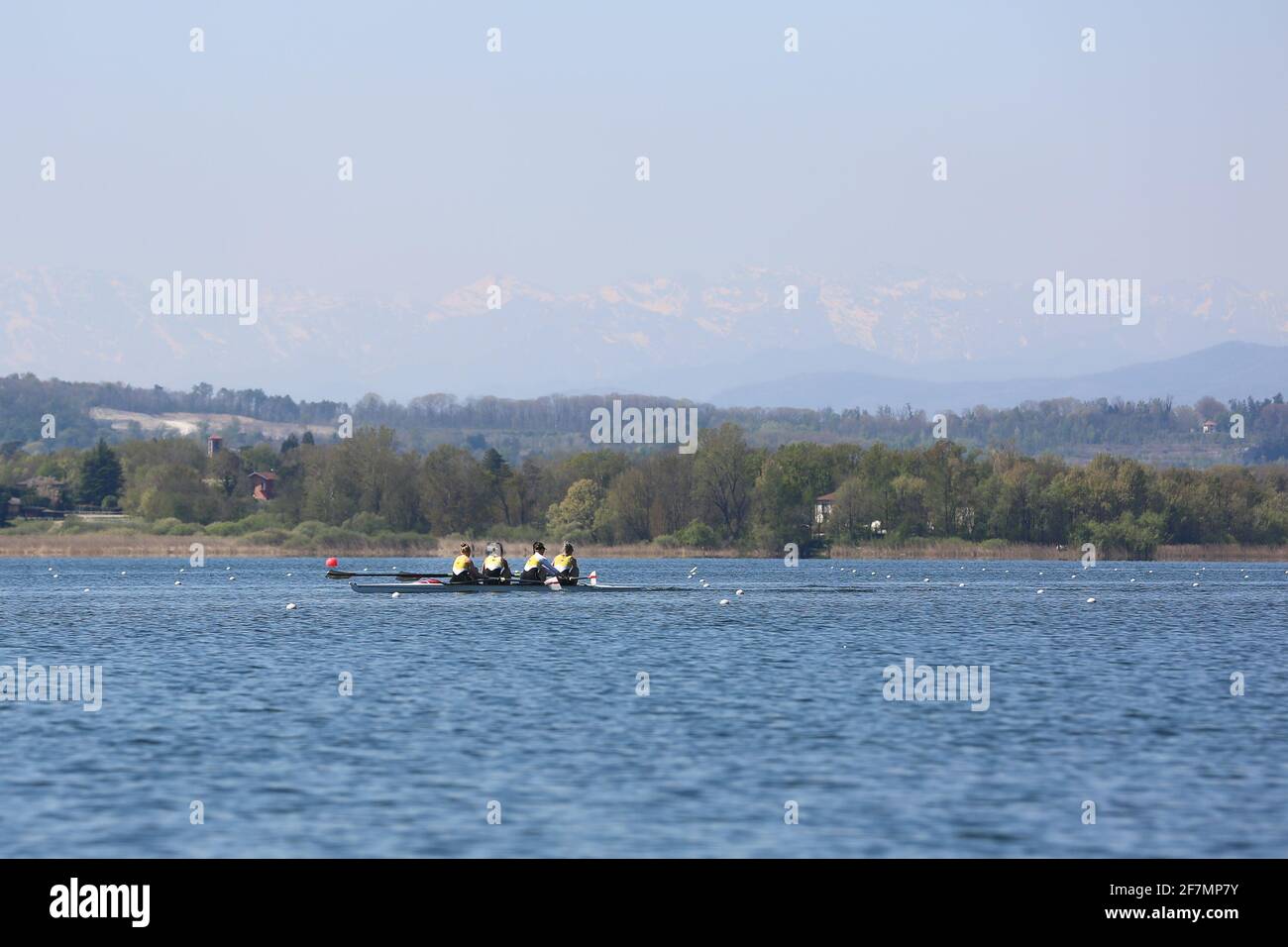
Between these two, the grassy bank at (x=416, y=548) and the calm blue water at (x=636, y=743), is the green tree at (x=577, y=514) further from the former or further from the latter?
the calm blue water at (x=636, y=743)

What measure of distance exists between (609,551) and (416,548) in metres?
16.0

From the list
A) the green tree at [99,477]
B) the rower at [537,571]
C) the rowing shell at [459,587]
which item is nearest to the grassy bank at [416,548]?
the green tree at [99,477]

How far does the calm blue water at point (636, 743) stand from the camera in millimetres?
16984

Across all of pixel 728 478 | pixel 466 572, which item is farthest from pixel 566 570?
pixel 728 478

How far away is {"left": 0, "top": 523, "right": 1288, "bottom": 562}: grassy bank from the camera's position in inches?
5310

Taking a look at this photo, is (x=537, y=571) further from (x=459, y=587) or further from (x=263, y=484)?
(x=263, y=484)

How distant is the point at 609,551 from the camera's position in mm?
Result: 142250

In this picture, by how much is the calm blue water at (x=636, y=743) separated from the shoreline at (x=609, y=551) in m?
88.7

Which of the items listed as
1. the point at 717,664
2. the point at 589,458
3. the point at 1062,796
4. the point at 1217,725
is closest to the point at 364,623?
the point at 717,664

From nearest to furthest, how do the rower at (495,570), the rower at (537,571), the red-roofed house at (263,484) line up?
the rower at (495,570) < the rower at (537,571) < the red-roofed house at (263,484)

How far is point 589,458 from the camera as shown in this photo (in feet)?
527

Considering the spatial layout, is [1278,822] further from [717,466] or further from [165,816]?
[717,466]

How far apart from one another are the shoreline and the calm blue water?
291ft

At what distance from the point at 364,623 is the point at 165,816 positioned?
92.5ft
